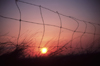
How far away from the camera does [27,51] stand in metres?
1.96

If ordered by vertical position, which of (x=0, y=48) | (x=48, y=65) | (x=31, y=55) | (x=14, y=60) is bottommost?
(x=48, y=65)

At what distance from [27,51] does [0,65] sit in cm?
61

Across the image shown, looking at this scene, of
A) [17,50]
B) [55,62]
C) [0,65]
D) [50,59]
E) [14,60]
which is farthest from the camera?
[50,59]

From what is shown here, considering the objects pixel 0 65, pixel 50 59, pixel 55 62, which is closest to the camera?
pixel 0 65

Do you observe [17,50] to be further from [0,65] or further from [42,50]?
[42,50]

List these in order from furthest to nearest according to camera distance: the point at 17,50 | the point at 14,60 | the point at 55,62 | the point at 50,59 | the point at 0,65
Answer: the point at 50,59
the point at 55,62
the point at 17,50
the point at 14,60
the point at 0,65

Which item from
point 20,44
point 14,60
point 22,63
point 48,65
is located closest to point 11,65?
point 14,60

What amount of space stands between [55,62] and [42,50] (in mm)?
417

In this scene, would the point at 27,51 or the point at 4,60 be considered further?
the point at 27,51

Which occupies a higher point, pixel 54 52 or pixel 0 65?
pixel 54 52

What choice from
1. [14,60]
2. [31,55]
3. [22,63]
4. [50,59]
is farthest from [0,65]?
[50,59]

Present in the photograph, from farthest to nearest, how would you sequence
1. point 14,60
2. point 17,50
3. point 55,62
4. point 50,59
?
point 50,59
point 55,62
point 17,50
point 14,60

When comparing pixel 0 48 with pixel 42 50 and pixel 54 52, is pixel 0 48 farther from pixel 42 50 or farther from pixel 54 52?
pixel 54 52

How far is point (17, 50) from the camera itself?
1.75 m
